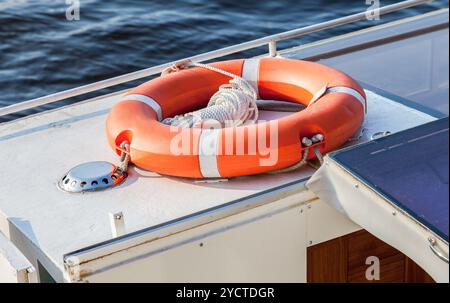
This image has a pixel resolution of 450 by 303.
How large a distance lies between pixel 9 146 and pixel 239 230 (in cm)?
88

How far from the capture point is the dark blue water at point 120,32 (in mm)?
5246

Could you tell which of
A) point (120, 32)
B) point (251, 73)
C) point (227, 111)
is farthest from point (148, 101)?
point (120, 32)

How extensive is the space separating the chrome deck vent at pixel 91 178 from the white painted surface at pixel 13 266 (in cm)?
28

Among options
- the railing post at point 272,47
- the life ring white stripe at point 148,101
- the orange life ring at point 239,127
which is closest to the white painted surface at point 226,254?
the orange life ring at point 239,127

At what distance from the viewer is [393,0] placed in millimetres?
6211

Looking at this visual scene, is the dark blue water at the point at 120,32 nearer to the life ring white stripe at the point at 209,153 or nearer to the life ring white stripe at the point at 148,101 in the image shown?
the life ring white stripe at the point at 148,101

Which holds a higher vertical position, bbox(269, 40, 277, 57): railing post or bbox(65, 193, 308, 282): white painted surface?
bbox(269, 40, 277, 57): railing post

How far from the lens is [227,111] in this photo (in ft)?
8.14

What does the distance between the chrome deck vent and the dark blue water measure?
8.79 feet

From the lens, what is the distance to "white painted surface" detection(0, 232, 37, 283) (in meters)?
2.00

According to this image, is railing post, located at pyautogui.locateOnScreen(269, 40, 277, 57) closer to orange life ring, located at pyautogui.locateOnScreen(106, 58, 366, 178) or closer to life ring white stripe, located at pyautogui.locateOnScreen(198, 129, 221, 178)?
orange life ring, located at pyautogui.locateOnScreen(106, 58, 366, 178)

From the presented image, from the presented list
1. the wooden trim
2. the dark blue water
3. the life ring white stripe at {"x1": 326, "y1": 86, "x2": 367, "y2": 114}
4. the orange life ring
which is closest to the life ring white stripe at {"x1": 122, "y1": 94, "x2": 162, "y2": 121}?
the orange life ring

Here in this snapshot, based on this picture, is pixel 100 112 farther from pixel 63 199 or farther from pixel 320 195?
pixel 320 195
